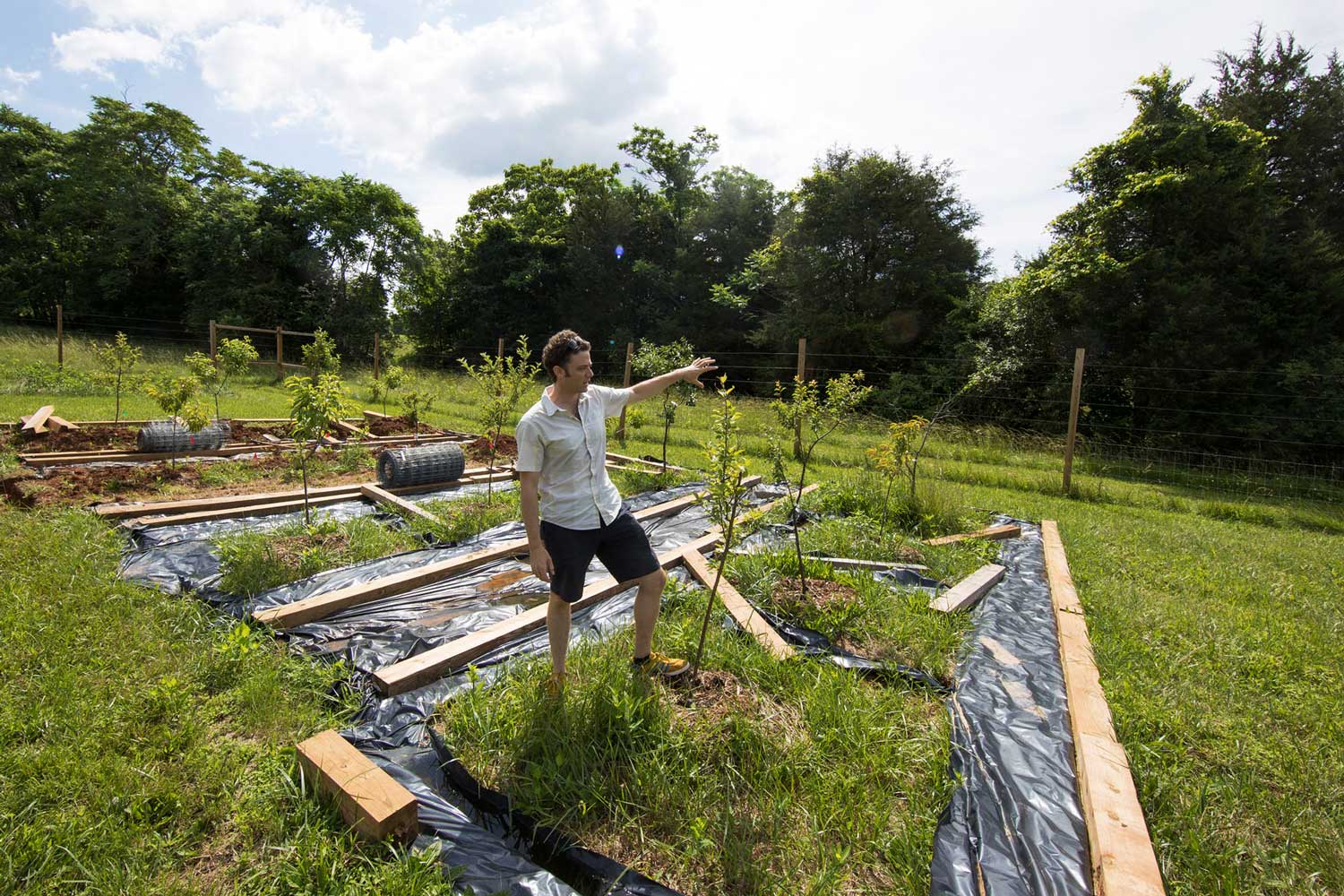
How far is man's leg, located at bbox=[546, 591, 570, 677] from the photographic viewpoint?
265 cm

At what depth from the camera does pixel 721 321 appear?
979 inches

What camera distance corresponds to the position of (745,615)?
3613mm

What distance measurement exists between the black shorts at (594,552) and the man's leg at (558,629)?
50 millimetres

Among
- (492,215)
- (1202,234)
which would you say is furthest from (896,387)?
(492,215)

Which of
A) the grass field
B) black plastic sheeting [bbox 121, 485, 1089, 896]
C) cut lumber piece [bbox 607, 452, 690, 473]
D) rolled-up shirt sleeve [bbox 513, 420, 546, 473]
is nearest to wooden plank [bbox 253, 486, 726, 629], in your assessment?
black plastic sheeting [bbox 121, 485, 1089, 896]

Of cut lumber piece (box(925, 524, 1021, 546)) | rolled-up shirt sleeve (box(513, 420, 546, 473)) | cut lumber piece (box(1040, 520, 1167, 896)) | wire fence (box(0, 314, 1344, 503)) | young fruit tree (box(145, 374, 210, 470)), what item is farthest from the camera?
wire fence (box(0, 314, 1344, 503))

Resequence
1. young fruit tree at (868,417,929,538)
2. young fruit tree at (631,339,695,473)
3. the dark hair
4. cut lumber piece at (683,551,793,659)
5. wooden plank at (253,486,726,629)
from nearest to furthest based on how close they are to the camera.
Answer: the dark hair
cut lumber piece at (683,551,793,659)
wooden plank at (253,486,726,629)
young fruit tree at (868,417,929,538)
young fruit tree at (631,339,695,473)

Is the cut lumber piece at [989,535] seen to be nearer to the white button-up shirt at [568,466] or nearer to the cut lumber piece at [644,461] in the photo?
the cut lumber piece at [644,461]

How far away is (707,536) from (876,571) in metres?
1.49

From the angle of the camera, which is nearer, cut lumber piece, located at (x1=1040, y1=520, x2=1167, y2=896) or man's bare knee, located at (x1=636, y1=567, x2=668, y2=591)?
cut lumber piece, located at (x1=1040, y1=520, x2=1167, y2=896)

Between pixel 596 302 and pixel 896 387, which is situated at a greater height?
pixel 596 302

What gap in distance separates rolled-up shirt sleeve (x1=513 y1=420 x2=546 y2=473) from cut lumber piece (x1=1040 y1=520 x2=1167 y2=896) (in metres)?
2.49

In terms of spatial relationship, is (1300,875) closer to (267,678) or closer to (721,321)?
(267,678)

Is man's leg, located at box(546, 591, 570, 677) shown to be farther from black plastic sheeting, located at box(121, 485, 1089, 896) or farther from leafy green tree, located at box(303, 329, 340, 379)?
leafy green tree, located at box(303, 329, 340, 379)
